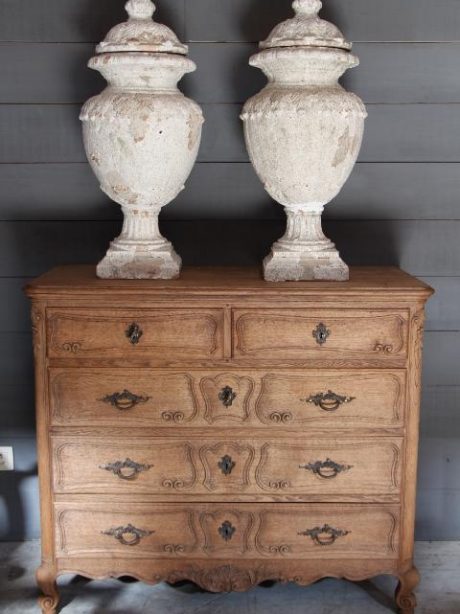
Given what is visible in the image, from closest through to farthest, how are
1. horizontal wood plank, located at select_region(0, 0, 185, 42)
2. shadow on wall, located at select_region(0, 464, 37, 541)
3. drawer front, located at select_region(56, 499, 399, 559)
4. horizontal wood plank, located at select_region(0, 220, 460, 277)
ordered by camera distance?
drawer front, located at select_region(56, 499, 399, 559), horizontal wood plank, located at select_region(0, 0, 185, 42), horizontal wood plank, located at select_region(0, 220, 460, 277), shadow on wall, located at select_region(0, 464, 37, 541)

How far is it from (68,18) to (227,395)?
1178 mm

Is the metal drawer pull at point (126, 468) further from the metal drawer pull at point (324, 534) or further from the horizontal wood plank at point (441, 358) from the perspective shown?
the horizontal wood plank at point (441, 358)

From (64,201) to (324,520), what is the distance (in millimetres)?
1183

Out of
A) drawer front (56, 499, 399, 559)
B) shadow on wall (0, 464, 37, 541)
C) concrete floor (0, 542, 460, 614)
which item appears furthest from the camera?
shadow on wall (0, 464, 37, 541)

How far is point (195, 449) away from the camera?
2.05m

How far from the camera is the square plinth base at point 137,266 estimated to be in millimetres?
2107

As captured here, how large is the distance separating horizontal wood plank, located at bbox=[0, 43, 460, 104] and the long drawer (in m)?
1.15

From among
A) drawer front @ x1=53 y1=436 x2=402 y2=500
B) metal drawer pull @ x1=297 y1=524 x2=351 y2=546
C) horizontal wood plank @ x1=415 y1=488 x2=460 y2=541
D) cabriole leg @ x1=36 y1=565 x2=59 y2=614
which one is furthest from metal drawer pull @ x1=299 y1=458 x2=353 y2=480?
cabriole leg @ x1=36 y1=565 x2=59 y2=614

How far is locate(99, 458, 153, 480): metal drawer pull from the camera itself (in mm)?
2061

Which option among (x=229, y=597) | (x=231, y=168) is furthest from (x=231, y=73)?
(x=229, y=597)

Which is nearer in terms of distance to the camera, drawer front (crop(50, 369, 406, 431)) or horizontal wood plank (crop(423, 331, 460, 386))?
drawer front (crop(50, 369, 406, 431))

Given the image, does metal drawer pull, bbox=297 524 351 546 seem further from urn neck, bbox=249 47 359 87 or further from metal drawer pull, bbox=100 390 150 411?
urn neck, bbox=249 47 359 87

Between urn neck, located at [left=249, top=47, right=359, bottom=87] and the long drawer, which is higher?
urn neck, located at [left=249, top=47, right=359, bottom=87]

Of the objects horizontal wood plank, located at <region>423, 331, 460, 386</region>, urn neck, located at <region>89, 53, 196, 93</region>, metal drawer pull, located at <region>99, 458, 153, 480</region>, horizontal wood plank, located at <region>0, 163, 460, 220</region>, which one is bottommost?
metal drawer pull, located at <region>99, 458, 153, 480</region>
